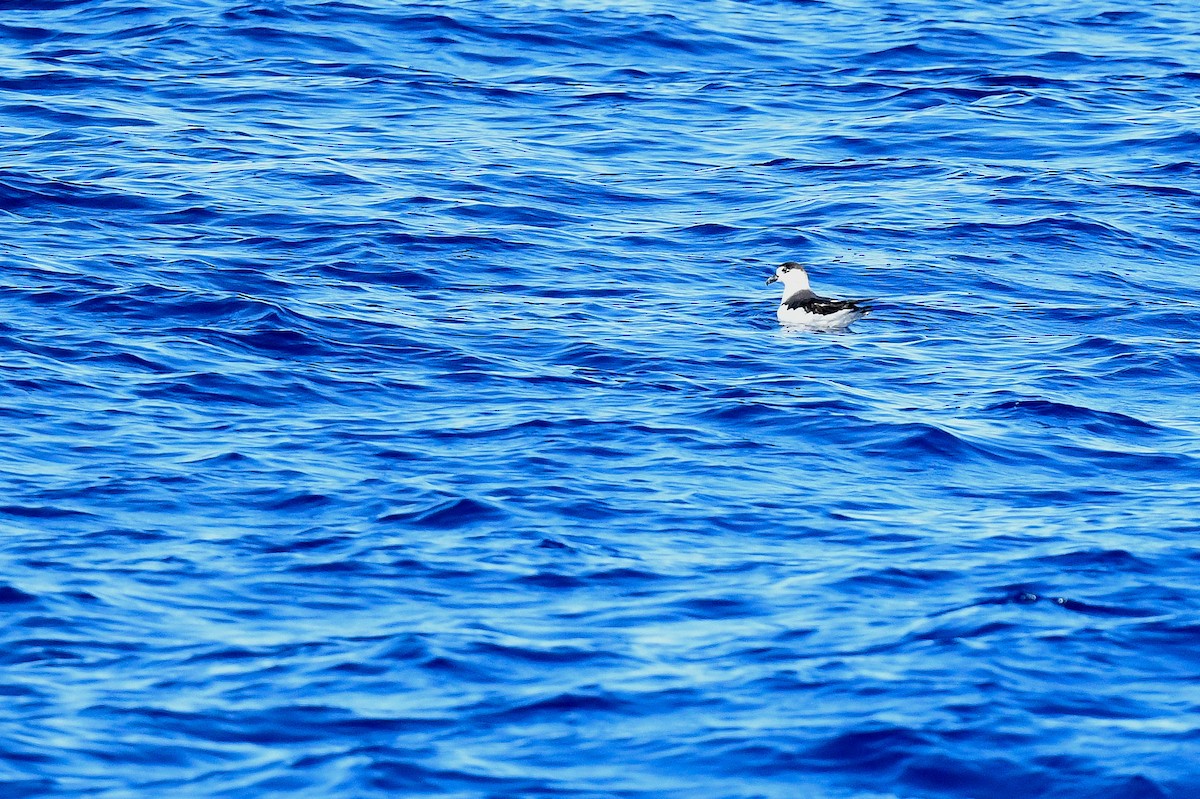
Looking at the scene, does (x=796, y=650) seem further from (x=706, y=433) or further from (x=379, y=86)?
(x=379, y=86)

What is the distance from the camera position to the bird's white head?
1608cm

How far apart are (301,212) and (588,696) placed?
10.5 metres

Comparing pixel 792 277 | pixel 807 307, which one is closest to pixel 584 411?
pixel 807 307

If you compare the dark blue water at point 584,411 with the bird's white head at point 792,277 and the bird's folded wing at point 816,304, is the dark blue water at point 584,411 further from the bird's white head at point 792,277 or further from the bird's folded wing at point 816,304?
the bird's white head at point 792,277

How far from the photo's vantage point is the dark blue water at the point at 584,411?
8.38 meters

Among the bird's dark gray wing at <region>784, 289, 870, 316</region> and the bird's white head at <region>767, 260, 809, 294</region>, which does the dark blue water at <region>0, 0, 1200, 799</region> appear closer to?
the bird's dark gray wing at <region>784, 289, 870, 316</region>

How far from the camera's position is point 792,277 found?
16219mm

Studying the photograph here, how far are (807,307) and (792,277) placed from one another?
100cm

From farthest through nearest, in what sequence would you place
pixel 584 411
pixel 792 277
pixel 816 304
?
1. pixel 792 277
2. pixel 816 304
3. pixel 584 411

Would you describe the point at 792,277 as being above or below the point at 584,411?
below

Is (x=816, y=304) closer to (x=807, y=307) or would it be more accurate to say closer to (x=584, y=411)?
(x=807, y=307)

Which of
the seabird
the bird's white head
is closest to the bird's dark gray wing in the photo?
the seabird

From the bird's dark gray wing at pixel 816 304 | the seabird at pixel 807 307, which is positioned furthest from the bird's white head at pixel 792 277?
the bird's dark gray wing at pixel 816 304

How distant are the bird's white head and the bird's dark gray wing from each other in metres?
0.35
